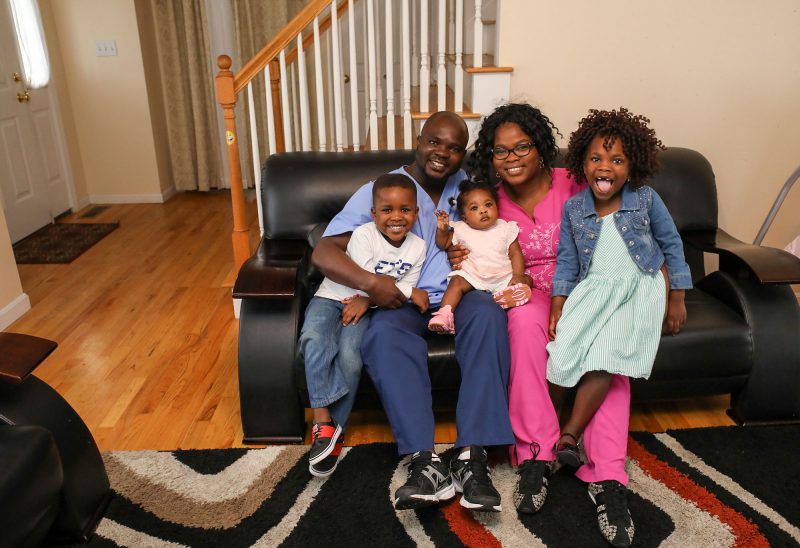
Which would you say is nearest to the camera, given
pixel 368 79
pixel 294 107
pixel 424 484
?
pixel 424 484

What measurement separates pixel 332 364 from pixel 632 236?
991 mm

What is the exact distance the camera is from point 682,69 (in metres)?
2.85

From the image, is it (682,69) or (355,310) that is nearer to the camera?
(355,310)

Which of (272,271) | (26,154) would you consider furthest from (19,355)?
A: (26,154)

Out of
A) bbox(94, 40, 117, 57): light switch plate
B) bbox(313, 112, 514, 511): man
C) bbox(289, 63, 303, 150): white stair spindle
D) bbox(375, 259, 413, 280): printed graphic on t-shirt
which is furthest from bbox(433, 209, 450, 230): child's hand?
bbox(94, 40, 117, 57): light switch plate

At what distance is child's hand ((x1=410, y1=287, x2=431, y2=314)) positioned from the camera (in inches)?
83.4

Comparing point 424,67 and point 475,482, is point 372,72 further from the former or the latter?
point 475,482

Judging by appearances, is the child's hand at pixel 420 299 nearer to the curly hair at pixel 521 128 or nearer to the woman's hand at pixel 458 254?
the woman's hand at pixel 458 254

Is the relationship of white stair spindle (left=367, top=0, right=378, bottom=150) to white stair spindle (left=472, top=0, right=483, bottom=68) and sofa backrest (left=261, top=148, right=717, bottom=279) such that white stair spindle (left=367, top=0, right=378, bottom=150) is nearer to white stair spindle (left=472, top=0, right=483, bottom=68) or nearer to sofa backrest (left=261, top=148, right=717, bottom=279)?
white stair spindle (left=472, top=0, right=483, bottom=68)

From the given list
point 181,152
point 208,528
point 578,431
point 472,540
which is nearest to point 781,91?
point 578,431

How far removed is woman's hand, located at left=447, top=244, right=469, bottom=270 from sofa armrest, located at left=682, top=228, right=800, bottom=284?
0.90 meters

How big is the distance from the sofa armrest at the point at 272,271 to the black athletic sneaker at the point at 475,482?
0.72 metres

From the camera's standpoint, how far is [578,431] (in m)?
1.98

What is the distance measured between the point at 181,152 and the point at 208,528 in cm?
397
